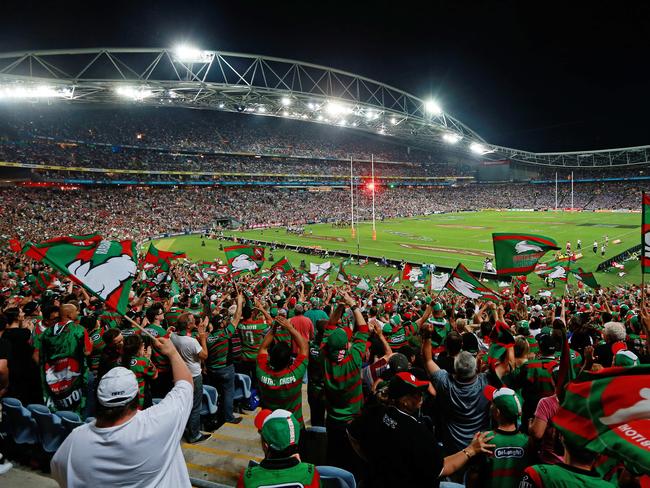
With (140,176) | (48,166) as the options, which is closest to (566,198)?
(140,176)

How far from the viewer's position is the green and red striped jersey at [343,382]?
13.3 ft

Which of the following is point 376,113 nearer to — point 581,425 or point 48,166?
point 48,166

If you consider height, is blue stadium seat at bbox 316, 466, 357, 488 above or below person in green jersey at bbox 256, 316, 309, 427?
below

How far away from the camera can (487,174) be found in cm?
10394

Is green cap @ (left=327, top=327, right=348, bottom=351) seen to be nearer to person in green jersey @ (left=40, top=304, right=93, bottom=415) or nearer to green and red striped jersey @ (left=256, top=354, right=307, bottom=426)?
green and red striped jersey @ (left=256, top=354, right=307, bottom=426)

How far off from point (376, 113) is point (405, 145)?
47822 millimetres

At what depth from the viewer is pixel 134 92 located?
4075 cm

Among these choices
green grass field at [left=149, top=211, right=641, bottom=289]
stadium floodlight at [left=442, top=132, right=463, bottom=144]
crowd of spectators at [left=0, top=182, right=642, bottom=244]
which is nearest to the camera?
green grass field at [left=149, top=211, right=641, bottom=289]

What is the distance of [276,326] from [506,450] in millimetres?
3424

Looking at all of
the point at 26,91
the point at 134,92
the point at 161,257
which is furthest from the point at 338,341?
the point at 134,92

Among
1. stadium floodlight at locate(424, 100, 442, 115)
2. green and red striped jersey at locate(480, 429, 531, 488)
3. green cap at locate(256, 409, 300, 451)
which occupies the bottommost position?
green and red striped jersey at locate(480, 429, 531, 488)

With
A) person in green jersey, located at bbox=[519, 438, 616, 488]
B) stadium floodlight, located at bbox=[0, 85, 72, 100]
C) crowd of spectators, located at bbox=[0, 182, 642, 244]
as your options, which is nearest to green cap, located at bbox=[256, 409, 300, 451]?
person in green jersey, located at bbox=[519, 438, 616, 488]

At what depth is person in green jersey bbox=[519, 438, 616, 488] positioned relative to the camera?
6.81 feet

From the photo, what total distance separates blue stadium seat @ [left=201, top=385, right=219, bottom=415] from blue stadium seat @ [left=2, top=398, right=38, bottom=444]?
2.02 m
